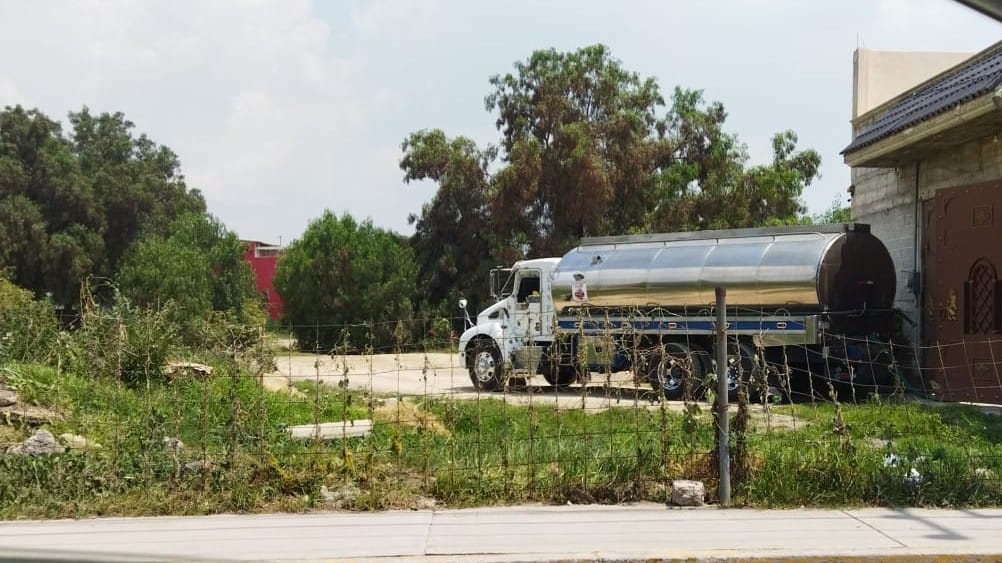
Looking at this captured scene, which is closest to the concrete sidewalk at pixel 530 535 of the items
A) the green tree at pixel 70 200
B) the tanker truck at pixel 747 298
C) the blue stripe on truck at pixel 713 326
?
the tanker truck at pixel 747 298

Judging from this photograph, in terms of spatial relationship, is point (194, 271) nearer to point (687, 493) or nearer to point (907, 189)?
point (907, 189)

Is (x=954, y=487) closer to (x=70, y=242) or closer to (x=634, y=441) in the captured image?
(x=634, y=441)

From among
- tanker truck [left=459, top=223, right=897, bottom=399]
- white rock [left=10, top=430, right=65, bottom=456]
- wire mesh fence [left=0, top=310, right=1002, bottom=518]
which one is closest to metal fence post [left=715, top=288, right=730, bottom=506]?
wire mesh fence [left=0, top=310, right=1002, bottom=518]

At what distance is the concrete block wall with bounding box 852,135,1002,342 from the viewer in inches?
628

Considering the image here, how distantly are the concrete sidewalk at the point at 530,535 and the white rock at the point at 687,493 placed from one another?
0.12 m

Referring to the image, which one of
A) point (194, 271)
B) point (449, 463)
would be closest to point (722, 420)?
point (449, 463)

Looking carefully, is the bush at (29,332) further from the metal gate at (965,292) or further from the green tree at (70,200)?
the green tree at (70,200)

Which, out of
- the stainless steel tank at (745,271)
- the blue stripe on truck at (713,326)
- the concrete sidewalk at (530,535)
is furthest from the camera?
the stainless steel tank at (745,271)

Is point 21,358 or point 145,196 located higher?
point 145,196

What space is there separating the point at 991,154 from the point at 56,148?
45.3 meters

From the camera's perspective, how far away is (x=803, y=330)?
1630cm

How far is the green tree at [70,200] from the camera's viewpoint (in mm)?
46031

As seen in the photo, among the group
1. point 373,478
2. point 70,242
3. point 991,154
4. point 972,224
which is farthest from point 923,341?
point 70,242

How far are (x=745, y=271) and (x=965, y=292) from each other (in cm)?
350
